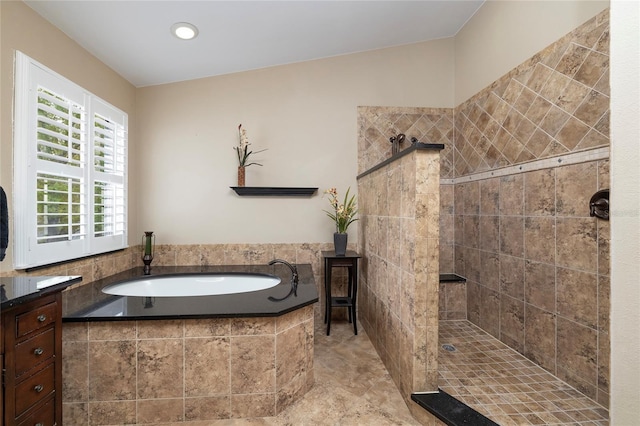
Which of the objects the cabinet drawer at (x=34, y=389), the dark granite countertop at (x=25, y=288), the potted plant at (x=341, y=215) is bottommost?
the cabinet drawer at (x=34, y=389)

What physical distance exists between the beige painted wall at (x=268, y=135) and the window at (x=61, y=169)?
482 mm

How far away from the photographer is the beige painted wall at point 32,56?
5.57ft

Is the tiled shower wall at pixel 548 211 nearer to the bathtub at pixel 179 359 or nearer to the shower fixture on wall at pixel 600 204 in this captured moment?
the shower fixture on wall at pixel 600 204

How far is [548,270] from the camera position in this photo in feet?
6.73

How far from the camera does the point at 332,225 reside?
330cm

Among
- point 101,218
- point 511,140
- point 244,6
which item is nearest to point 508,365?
point 511,140

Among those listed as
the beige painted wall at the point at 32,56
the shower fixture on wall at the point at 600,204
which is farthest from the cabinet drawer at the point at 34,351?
the shower fixture on wall at the point at 600,204

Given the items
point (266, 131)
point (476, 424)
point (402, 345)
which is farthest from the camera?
point (266, 131)

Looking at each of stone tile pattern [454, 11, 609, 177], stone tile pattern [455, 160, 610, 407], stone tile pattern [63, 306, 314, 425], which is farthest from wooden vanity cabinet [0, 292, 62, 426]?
stone tile pattern [454, 11, 609, 177]

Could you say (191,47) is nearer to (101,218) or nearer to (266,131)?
(266,131)

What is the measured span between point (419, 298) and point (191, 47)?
268cm

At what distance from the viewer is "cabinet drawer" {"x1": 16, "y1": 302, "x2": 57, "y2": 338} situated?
1.25 metres

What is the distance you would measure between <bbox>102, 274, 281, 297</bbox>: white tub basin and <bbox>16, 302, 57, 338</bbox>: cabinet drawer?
1.34 m

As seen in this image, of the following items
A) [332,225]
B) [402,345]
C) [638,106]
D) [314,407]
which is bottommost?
[314,407]
